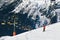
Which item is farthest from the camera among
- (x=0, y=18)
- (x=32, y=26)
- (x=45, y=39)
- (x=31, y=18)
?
(x=0, y=18)

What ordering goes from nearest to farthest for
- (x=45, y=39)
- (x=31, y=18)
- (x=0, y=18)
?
(x=45, y=39) < (x=31, y=18) < (x=0, y=18)

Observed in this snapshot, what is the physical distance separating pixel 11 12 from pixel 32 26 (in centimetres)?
175

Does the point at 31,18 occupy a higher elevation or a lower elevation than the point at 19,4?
lower

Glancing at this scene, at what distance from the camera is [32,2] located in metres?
9.90

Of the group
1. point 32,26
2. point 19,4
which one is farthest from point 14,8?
point 32,26

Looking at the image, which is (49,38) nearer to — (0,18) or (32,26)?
(32,26)

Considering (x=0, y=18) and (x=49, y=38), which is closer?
(x=49, y=38)

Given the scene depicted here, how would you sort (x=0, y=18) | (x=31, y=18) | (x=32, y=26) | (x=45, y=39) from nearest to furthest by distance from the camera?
1. (x=45, y=39)
2. (x=32, y=26)
3. (x=31, y=18)
4. (x=0, y=18)

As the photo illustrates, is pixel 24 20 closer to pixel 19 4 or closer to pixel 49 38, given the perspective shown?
pixel 19 4

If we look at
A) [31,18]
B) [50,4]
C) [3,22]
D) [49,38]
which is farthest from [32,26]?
[49,38]

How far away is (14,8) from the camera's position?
1042cm

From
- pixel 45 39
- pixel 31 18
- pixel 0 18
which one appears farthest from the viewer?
pixel 0 18

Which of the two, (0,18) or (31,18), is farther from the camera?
(0,18)

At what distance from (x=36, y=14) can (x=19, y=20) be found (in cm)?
104
